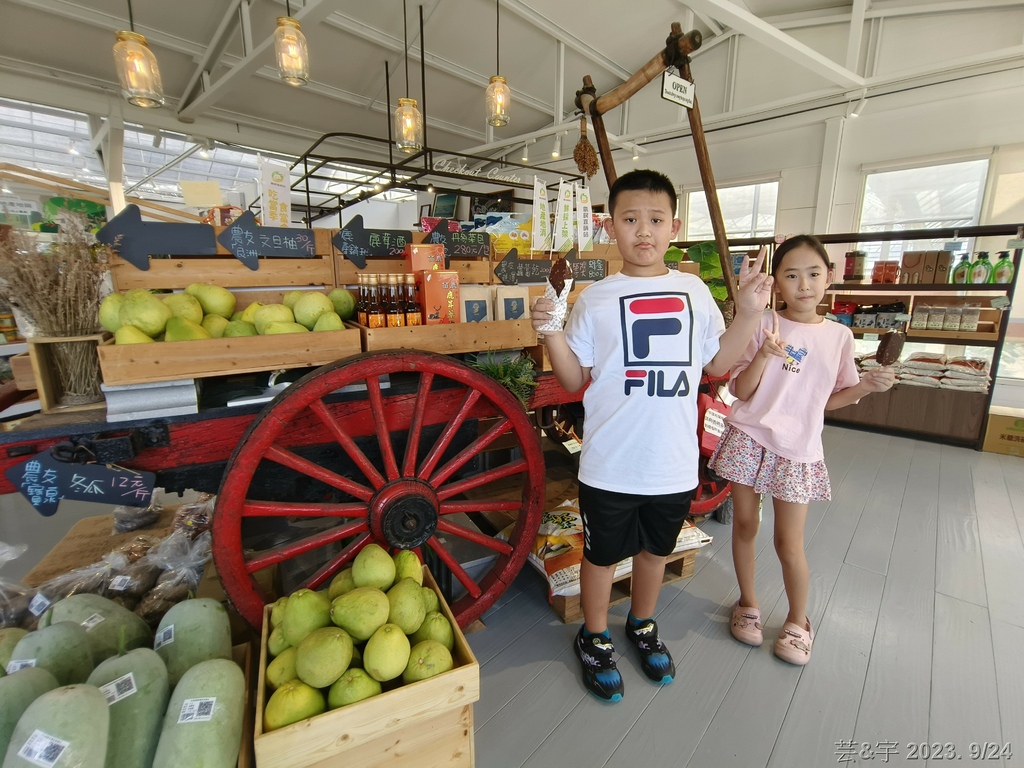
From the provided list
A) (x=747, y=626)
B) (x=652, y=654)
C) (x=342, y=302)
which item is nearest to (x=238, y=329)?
(x=342, y=302)

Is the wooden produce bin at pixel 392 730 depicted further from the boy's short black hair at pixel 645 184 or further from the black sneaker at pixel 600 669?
the boy's short black hair at pixel 645 184

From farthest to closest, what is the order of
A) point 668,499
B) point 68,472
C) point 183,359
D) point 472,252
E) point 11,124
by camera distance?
point 11,124
point 472,252
point 668,499
point 183,359
point 68,472

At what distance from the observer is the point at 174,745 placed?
0.95 meters

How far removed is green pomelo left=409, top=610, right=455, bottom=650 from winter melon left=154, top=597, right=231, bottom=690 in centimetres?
54

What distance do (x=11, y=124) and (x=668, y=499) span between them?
11.3 m

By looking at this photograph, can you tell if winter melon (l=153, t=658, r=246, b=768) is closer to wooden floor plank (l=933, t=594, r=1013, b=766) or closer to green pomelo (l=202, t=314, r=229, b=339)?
green pomelo (l=202, t=314, r=229, b=339)

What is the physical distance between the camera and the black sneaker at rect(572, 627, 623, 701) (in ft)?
5.19

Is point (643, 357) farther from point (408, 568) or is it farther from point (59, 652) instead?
point (59, 652)

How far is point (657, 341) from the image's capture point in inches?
53.2

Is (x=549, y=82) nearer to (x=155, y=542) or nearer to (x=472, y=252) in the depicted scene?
(x=472, y=252)

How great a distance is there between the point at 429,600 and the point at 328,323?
917mm

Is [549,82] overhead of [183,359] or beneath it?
overhead

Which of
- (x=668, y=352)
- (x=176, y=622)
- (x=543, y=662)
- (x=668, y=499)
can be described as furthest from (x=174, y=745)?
(x=668, y=352)

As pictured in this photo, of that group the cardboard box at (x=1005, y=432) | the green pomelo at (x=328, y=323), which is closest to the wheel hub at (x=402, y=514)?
the green pomelo at (x=328, y=323)
